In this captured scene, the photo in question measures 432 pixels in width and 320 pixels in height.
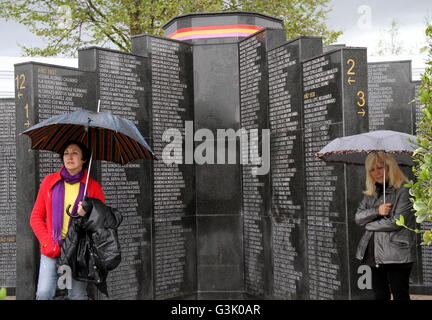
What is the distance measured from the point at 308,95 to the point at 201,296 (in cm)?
342

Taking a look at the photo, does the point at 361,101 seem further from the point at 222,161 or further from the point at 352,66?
the point at 222,161

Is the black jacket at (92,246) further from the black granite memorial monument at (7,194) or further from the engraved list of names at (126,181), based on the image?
the black granite memorial monument at (7,194)

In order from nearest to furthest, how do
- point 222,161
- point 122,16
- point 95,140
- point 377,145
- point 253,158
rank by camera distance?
1. point 377,145
2. point 95,140
3. point 253,158
4. point 222,161
5. point 122,16

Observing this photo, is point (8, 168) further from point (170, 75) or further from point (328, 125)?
point (328, 125)

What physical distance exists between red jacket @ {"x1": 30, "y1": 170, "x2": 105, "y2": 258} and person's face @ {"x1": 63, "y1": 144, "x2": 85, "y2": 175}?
155 mm

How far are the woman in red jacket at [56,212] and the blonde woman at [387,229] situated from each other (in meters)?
2.78

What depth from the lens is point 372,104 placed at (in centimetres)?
987

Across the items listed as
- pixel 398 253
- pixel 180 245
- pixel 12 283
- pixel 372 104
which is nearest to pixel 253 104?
pixel 180 245

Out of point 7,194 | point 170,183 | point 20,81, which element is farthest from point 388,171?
point 7,194

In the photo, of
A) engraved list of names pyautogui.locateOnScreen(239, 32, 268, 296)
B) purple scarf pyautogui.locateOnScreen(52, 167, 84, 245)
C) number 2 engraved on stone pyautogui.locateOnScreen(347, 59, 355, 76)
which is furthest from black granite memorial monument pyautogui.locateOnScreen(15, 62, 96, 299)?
number 2 engraved on stone pyautogui.locateOnScreen(347, 59, 355, 76)

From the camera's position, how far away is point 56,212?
203 inches

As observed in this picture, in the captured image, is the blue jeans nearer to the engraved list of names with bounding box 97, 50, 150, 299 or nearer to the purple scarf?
the purple scarf

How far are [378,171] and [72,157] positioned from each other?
3.04 m

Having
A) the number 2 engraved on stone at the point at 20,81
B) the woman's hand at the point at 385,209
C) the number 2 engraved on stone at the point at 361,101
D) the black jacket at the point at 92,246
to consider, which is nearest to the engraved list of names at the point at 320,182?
the number 2 engraved on stone at the point at 361,101
